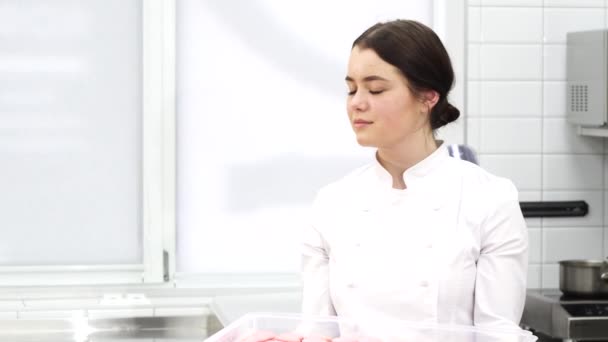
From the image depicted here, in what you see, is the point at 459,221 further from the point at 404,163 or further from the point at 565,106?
the point at 565,106

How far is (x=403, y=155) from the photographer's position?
6.79 ft

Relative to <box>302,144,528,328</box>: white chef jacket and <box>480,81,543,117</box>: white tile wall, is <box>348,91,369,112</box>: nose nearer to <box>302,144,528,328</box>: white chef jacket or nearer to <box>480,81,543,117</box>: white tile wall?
<box>302,144,528,328</box>: white chef jacket

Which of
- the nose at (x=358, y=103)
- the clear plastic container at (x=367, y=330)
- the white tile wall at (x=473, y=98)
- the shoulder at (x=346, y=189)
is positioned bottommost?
the clear plastic container at (x=367, y=330)

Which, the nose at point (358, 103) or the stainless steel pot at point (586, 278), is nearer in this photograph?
the nose at point (358, 103)

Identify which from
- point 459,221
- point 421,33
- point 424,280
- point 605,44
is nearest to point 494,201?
point 459,221

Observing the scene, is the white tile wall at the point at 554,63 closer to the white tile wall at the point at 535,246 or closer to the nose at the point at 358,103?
the white tile wall at the point at 535,246

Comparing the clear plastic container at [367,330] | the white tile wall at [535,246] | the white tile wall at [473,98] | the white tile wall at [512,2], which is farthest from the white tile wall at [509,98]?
the clear plastic container at [367,330]

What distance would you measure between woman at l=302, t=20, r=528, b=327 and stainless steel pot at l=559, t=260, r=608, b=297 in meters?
1.47

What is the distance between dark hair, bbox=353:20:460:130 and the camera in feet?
6.56

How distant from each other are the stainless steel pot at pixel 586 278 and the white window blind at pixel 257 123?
860 mm

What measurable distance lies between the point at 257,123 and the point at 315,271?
171 centimetres

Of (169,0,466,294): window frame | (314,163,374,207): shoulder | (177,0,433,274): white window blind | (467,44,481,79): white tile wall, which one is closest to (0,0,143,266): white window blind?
(177,0,433,274): white window blind

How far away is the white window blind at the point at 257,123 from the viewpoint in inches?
146

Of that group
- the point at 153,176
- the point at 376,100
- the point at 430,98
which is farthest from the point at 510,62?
the point at 376,100
